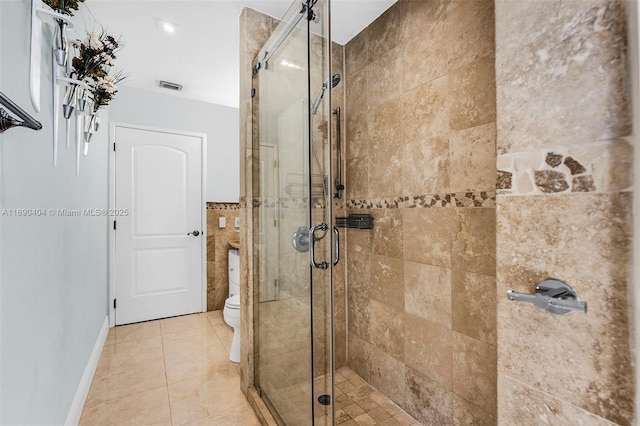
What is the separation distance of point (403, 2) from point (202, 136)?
2.59m

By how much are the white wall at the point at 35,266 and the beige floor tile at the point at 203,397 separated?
0.55 meters

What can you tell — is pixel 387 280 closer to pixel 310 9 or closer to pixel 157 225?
pixel 310 9

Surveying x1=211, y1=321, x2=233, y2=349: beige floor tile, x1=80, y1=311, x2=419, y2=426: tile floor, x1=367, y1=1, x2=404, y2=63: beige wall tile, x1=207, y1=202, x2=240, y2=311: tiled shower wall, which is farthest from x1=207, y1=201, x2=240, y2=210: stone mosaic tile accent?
x1=367, y1=1, x2=404, y2=63: beige wall tile

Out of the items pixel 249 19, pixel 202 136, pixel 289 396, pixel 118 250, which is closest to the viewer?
pixel 289 396

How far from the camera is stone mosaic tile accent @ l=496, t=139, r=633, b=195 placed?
0.70 m

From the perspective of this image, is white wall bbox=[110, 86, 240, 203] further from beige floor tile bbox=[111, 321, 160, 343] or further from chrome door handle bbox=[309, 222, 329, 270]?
chrome door handle bbox=[309, 222, 329, 270]

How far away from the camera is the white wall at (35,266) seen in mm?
907

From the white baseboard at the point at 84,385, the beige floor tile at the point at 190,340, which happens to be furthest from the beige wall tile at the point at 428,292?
the white baseboard at the point at 84,385

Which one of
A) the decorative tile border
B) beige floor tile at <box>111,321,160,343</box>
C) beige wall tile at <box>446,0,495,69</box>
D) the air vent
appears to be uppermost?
the air vent

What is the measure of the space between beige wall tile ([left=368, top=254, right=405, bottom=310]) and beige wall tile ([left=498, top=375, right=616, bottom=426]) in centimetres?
97

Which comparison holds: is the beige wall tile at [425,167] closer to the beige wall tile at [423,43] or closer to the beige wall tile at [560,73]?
the beige wall tile at [423,43]

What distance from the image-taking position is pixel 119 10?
202 cm

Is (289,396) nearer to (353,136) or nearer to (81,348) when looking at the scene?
(81,348)

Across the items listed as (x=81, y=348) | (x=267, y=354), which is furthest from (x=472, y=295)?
(x=81, y=348)
